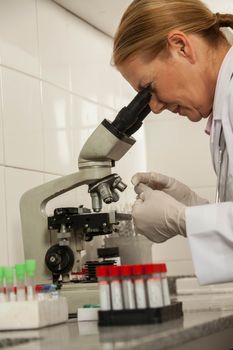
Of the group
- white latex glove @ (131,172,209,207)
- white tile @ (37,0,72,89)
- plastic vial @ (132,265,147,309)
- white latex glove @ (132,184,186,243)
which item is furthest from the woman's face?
white tile @ (37,0,72,89)

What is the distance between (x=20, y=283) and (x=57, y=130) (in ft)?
3.31

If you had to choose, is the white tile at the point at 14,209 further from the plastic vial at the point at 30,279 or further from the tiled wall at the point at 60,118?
the plastic vial at the point at 30,279

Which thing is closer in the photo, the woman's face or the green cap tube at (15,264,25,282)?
the green cap tube at (15,264,25,282)

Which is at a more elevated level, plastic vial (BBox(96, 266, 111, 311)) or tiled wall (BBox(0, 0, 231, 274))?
tiled wall (BBox(0, 0, 231, 274))

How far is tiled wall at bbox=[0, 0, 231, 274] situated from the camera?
7.38 feet

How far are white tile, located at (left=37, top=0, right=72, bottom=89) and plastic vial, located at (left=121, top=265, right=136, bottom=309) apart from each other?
113 cm

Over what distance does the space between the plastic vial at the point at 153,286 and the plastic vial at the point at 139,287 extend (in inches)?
0.4

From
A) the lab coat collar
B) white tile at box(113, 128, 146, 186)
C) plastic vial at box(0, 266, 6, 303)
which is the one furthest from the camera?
white tile at box(113, 128, 146, 186)

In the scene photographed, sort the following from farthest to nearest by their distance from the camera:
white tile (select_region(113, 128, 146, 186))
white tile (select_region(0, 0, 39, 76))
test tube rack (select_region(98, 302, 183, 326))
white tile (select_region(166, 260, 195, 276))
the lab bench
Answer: white tile (select_region(166, 260, 195, 276)), white tile (select_region(113, 128, 146, 186)), white tile (select_region(0, 0, 39, 76)), test tube rack (select_region(98, 302, 183, 326)), the lab bench

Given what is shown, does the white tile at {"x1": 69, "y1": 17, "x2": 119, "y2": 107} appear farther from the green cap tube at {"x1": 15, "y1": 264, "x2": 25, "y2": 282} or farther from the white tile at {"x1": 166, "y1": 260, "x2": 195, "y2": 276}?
the green cap tube at {"x1": 15, "y1": 264, "x2": 25, "y2": 282}

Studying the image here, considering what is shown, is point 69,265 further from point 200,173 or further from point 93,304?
point 200,173

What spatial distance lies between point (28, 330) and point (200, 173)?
190 cm

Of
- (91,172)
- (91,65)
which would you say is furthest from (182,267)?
(91,172)

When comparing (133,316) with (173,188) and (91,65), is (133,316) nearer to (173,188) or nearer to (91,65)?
(173,188)
